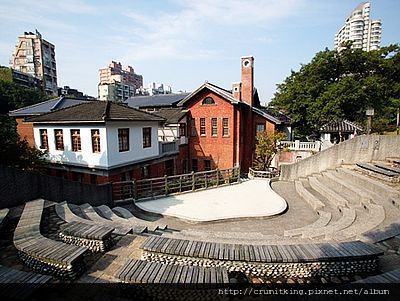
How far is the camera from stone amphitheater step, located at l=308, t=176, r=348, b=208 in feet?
30.3

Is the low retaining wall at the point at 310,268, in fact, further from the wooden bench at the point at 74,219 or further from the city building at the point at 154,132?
the city building at the point at 154,132

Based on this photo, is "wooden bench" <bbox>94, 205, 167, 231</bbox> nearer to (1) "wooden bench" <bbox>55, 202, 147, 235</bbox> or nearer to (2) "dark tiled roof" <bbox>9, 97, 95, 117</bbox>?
(1) "wooden bench" <bbox>55, 202, 147, 235</bbox>

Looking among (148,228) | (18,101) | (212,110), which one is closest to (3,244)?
(148,228)

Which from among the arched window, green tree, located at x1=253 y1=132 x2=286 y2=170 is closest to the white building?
the arched window

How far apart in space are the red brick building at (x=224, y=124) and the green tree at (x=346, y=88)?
3.89 m

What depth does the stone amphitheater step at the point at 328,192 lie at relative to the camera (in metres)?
9.23

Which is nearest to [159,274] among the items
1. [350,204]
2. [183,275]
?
[183,275]

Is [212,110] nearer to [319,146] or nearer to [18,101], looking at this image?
[319,146]

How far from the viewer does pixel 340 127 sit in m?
19.0

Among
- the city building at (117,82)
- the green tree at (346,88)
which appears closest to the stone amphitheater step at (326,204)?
the green tree at (346,88)

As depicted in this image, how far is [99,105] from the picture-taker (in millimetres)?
14508

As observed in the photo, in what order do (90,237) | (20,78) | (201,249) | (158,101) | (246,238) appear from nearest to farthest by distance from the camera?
(201,249) → (90,237) → (246,238) → (158,101) → (20,78)

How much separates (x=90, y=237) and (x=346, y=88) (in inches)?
847

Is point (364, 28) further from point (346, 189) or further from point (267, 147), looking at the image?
point (346, 189)
